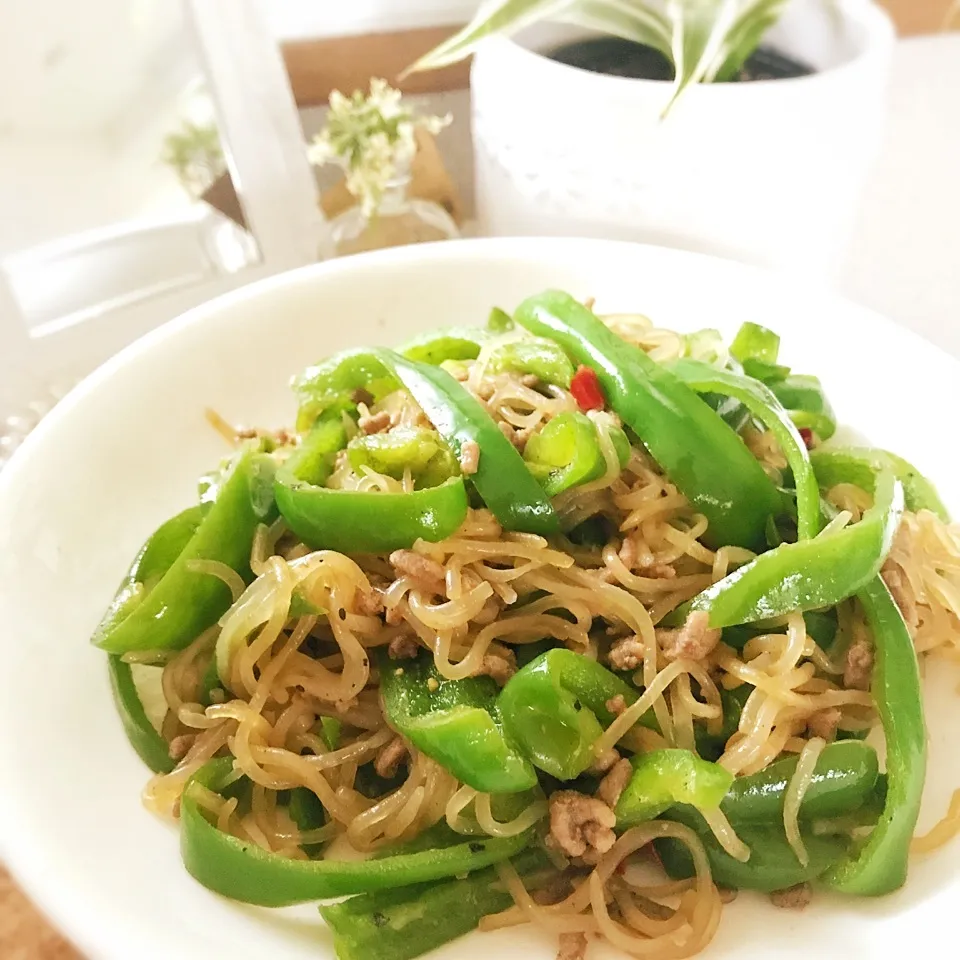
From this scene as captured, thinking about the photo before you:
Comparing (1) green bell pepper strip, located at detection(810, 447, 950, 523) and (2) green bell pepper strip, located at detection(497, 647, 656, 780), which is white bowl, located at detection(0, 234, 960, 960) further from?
(2) green bell pepper strip, located at detection(497, 647, 656, 780)

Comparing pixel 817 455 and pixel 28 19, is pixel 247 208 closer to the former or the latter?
pixel 28 19

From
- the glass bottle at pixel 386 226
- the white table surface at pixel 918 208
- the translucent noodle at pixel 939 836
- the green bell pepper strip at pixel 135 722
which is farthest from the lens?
the white table surface at pixel 918 208

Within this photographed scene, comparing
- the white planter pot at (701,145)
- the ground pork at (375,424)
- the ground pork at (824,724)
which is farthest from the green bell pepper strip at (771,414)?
the white planter pot at (701,145)

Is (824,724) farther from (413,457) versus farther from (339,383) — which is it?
(339,383)

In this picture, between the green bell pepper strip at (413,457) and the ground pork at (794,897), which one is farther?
the green bell pepper strip at (413,457)

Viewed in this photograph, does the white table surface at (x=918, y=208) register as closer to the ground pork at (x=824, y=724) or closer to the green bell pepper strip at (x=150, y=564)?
the ground pork at (x=824, y=724)

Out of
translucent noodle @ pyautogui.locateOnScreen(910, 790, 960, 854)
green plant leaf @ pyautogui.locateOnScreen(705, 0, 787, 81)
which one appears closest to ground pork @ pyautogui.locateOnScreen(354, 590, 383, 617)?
translucent noodle @ pyautogui.locateOnScreen(910, 790, 960, 854)

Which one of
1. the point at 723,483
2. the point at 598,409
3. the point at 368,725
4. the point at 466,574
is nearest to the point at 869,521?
the point at 723,483
